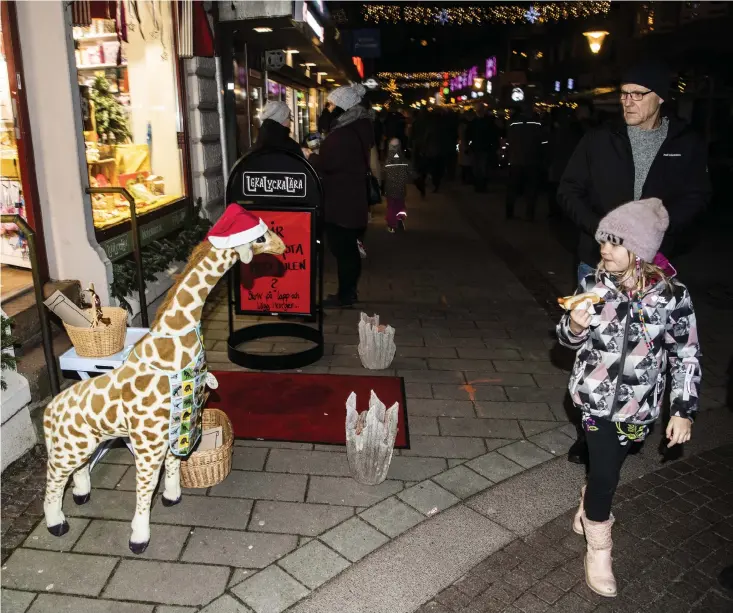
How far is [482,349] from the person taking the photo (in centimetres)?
604

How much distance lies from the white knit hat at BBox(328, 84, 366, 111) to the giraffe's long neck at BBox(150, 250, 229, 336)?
393 centimetres

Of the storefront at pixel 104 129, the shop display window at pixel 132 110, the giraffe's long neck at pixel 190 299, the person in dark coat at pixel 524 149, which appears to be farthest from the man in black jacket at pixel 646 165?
the person in dark coat at pixel 524 149

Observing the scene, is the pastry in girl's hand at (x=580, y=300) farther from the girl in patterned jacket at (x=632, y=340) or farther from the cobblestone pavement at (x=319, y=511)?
the cobblestone pavement at (x=319, y=511)

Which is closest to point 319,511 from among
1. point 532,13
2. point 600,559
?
point 600,559

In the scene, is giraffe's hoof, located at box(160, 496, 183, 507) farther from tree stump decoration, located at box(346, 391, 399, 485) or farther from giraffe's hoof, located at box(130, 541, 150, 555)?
tree stump decoration, located at box(346, 391, 399, 485)

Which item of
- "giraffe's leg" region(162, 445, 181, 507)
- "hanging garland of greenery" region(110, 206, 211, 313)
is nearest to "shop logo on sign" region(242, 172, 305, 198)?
"hanging garland of greenery" region(110, 206, 211, 313)

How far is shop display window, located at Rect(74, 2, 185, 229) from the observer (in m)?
6.21

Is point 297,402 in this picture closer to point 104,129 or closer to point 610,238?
point 610,238

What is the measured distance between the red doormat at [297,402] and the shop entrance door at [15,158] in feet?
5.84

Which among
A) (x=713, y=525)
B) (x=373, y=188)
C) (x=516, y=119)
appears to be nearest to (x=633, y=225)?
(x=713, y=525)

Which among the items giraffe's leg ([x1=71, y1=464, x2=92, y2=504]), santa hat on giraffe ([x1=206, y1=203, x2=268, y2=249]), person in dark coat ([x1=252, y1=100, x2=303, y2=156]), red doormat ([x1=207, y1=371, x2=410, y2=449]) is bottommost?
red doormat ([x1=207, y1=371, x2=410, y2=449])

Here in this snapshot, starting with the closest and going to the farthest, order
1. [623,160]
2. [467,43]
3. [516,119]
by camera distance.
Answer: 1. [623,160]
2. [516,119]
3. [467,43]

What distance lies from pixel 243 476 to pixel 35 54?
363 centimetres

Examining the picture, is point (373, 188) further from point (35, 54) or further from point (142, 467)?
point (142, 467)
